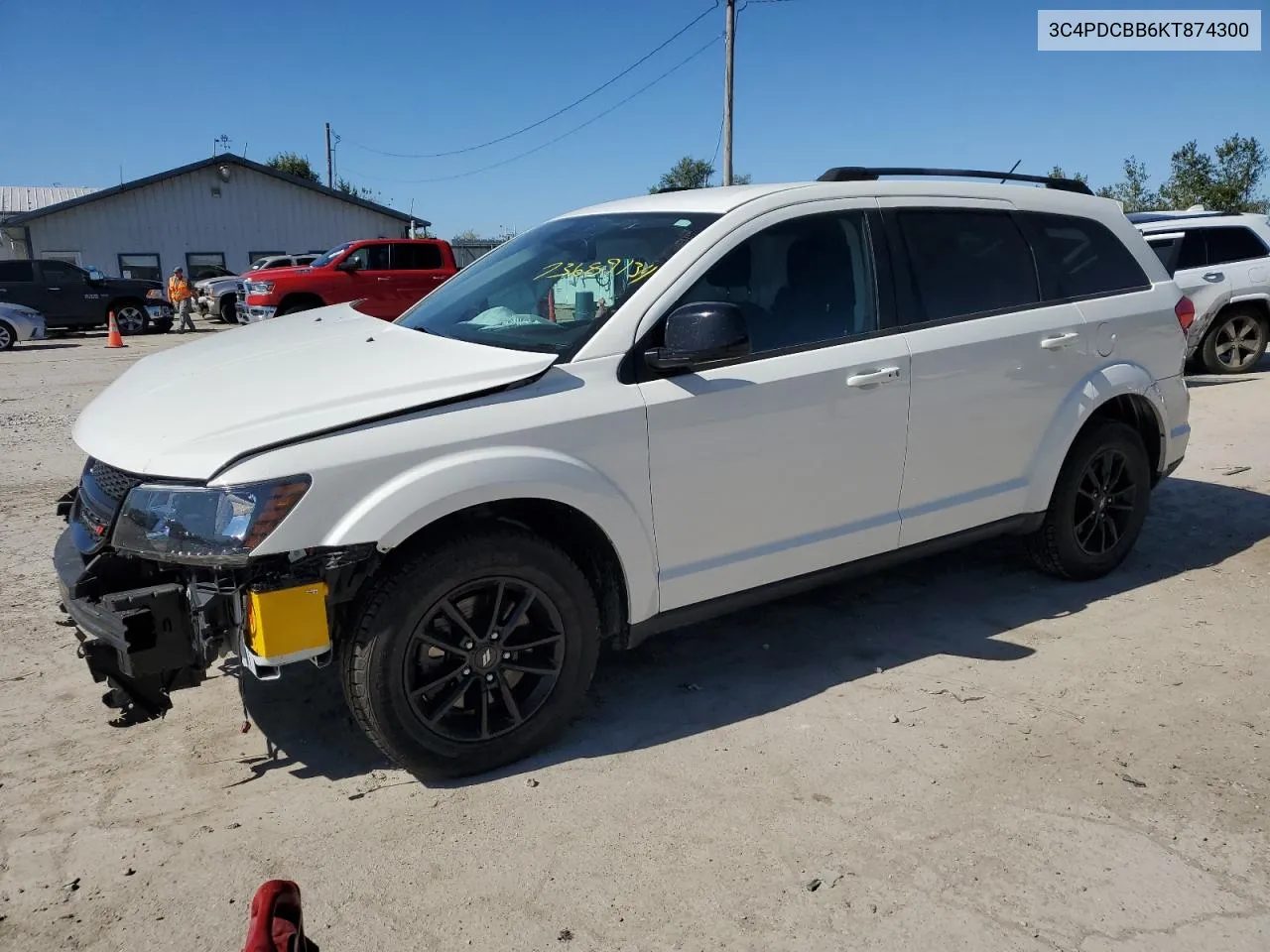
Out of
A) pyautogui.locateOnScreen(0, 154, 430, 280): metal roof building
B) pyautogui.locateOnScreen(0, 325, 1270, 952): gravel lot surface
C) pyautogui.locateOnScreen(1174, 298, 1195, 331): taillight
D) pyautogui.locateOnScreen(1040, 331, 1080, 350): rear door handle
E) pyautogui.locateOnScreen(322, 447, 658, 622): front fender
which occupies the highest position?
pyautogui.locateOnScreen(0, 154, 430, 280): metal roof building

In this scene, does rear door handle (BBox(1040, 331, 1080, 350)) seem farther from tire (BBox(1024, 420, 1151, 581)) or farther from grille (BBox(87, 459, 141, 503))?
grille (BBox(87, 459, 141, 503))

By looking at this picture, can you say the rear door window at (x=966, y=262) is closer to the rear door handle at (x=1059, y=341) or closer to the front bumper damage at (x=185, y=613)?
the rear door handle at (x=1059, y=341)

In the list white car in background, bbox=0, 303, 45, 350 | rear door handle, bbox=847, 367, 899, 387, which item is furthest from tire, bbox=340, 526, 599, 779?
white car in background, bbox=0, 303, 45, 350

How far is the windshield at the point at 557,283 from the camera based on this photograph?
360 centimetres

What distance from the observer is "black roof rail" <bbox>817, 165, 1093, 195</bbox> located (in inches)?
170

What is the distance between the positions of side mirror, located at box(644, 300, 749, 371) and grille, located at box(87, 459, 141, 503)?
1664 mm

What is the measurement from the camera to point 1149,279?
5027mm

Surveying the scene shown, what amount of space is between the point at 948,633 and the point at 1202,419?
6.07m

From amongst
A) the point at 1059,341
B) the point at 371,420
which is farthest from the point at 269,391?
the point at 1059,341

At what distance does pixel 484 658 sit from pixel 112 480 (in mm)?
1288

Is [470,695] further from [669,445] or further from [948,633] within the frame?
[948,633]

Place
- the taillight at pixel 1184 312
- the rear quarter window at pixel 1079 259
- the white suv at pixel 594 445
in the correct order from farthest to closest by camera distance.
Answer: the taillight at pixel 1184 312, the rear quarter window at pixel 1079 259, the white suv at pixel 594 445

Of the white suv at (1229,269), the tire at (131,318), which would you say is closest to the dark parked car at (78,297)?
the tire at (131,318)

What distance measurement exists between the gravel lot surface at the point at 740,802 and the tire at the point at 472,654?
0.15 meters
